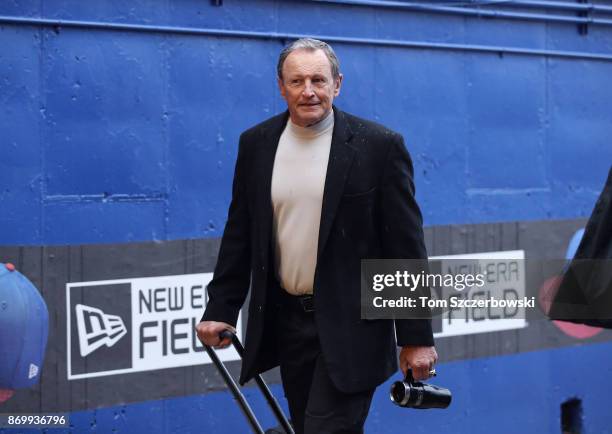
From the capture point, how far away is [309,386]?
13.9 ft

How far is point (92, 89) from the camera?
5484mm

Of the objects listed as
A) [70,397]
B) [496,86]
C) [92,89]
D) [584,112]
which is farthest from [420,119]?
[70,397]

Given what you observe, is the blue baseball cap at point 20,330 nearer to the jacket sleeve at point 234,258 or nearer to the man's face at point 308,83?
the jacket sleeve at point 234,258

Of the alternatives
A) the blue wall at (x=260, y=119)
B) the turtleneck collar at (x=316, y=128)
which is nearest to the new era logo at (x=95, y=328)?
the blue wall at (x=260, y=119)

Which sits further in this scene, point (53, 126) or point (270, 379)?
point (270, 379)

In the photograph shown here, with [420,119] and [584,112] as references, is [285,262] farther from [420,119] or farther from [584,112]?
[584,112]

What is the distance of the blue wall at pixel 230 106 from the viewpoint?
5.36m

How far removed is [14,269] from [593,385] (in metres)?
4.11

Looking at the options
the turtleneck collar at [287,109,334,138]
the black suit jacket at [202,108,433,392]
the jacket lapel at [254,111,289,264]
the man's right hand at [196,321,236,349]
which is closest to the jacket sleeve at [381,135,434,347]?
the black suit jacket at [202,108,433,392]

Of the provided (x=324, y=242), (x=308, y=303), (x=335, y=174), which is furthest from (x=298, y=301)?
(x=335, y=174)

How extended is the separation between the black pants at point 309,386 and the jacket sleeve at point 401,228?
0.94ft

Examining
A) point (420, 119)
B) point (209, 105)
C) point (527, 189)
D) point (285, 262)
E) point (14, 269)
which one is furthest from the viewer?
point (527, 189)

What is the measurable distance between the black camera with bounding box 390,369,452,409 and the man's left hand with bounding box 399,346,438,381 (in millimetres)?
34

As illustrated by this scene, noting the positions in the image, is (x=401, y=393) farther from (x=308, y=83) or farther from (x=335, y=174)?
(x=308, y=83)
